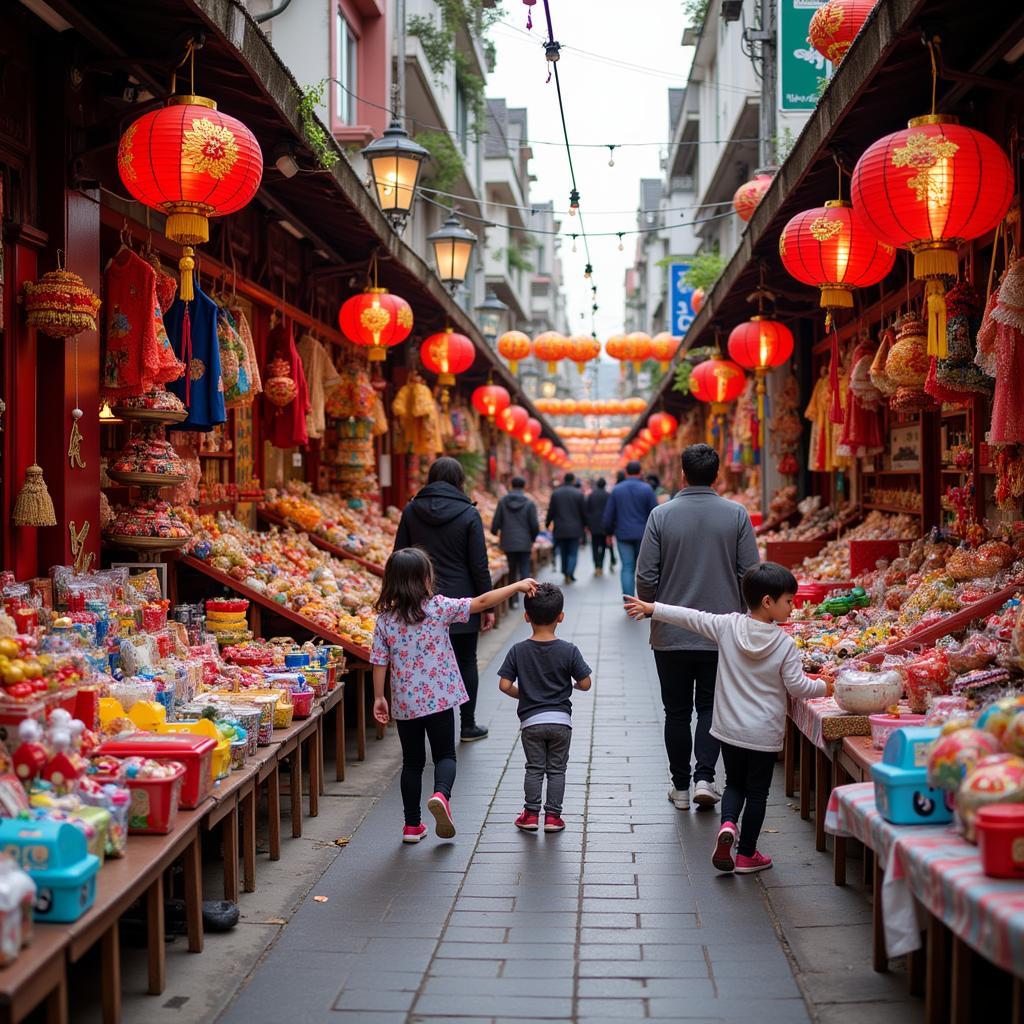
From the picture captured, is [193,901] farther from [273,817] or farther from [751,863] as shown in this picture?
[751,863]

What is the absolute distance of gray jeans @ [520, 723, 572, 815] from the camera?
6117mm

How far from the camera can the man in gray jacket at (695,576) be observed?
253 inches

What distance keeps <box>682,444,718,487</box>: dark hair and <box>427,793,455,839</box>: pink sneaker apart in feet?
7.17

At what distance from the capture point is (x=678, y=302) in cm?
2808

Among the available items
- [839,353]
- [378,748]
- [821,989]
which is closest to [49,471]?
[378,748]

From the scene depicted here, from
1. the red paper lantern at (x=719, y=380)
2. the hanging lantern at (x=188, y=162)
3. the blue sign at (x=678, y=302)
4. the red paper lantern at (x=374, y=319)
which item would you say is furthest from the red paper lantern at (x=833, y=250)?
the blue sign at (x=678, y=302)

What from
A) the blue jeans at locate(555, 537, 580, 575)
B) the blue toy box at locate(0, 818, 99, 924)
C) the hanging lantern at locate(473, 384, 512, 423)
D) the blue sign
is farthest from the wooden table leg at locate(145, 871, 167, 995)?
the blue sign

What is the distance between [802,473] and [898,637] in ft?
27.5

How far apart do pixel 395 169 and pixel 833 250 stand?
6061 mm

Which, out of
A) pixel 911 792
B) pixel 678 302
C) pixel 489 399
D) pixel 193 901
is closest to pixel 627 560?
pixel 489 399

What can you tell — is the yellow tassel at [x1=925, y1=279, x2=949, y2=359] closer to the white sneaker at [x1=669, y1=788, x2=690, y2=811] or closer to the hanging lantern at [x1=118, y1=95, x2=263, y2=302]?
the white sneaker at [x1=669, y1=788, x2=690, y2=811]

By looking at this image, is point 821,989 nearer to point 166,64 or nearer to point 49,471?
point 49,471

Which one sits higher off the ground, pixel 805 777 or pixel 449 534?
pixel 449 534

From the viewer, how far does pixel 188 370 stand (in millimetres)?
7625
